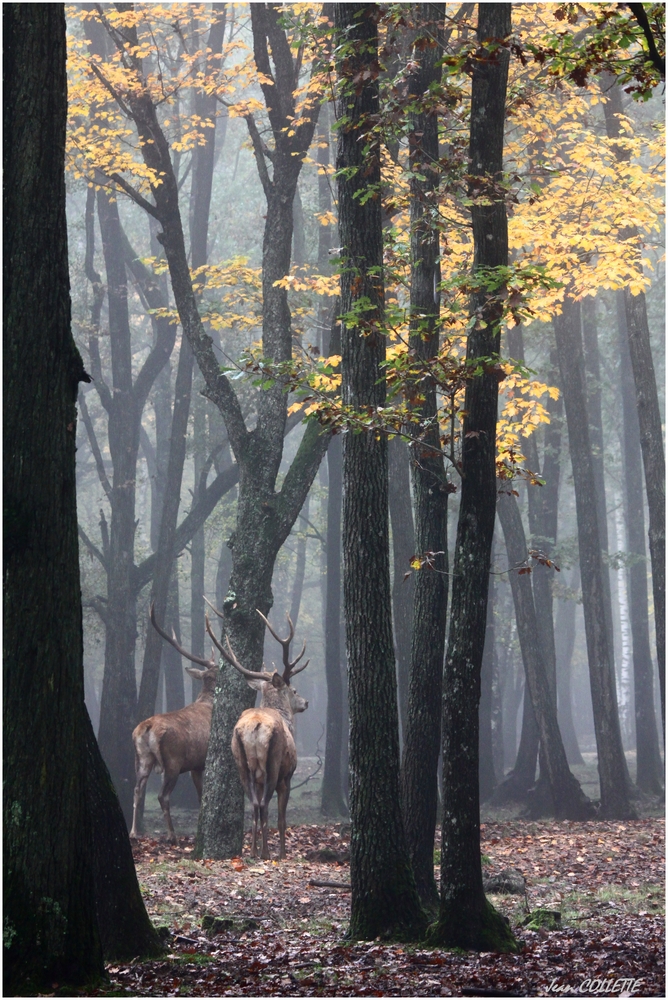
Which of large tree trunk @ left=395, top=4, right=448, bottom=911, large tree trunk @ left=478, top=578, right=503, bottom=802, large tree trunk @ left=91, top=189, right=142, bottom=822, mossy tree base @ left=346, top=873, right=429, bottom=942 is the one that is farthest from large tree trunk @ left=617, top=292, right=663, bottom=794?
mossy tree base @ left=346, top=873, right=429, bottom=942

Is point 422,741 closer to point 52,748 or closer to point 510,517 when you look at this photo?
point 52,748

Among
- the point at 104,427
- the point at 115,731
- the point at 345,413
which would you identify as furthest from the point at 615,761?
the point at 104,427

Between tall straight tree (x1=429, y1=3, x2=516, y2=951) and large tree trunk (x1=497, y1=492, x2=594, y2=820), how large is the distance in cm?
1168

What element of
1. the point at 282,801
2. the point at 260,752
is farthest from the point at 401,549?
the point at 260,752

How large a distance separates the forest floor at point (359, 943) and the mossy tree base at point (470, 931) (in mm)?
173

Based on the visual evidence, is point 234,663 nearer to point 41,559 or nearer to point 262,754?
point 262,754

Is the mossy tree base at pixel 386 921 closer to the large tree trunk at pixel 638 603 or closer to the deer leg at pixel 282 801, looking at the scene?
the deer leg at pixel 282 801

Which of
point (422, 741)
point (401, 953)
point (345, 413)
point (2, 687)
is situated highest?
point (345, 413)

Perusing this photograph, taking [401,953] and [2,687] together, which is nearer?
[2,687]

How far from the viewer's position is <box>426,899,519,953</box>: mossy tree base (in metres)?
8.11

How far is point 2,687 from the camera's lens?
620 cm

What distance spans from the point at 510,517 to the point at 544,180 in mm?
6908

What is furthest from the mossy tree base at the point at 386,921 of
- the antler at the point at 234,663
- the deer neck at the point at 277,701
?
the deer neck at the point at 277,701

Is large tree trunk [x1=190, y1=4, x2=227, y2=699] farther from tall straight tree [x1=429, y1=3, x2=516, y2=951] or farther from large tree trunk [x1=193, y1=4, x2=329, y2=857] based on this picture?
tall straight tree [x1=429, y1=3, x2=516, y2=951]
